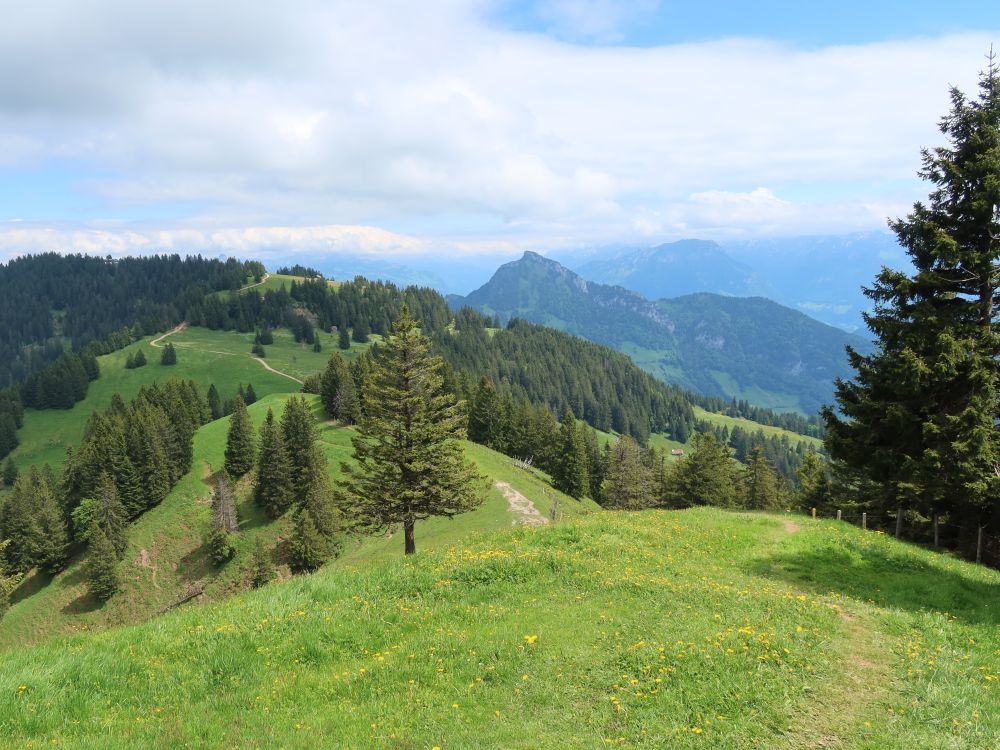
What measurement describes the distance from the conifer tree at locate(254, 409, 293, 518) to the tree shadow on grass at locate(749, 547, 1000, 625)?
2443 inches

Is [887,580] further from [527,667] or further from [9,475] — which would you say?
[9,475]

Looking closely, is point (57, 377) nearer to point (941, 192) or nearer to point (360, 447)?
point (360, 447)

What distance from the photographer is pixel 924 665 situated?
10805 mm

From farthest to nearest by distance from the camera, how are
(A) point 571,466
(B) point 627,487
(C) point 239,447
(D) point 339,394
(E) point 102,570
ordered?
(D) point 339,394
(A) point 571,466
(B) point 627,487
(C) point 239,447
(E) point 102,570

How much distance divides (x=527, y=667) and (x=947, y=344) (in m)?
21.5

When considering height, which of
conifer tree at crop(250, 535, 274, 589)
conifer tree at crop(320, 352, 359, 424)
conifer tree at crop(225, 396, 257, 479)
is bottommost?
conifer tree at crop(250, 535, 274, 589)

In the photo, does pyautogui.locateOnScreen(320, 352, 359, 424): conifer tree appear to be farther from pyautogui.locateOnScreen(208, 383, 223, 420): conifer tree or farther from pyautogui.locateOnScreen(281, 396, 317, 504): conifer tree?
pyautogui.locateOnScreen(208, 383, 223, 420): conifer tree

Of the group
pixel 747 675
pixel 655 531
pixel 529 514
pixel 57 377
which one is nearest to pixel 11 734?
pixel 747 675

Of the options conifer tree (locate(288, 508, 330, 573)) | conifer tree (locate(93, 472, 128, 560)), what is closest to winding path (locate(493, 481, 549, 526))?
conifer tree (locate(288, 508, 330, 573))

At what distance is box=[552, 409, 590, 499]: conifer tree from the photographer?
84125 mm

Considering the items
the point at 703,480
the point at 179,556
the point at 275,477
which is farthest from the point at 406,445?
the point at 179,556

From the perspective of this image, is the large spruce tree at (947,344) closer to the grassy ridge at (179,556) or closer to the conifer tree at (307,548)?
the grassy ridge at (179,556)

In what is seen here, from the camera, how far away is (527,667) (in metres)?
10.8

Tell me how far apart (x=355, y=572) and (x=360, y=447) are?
13.7 m
